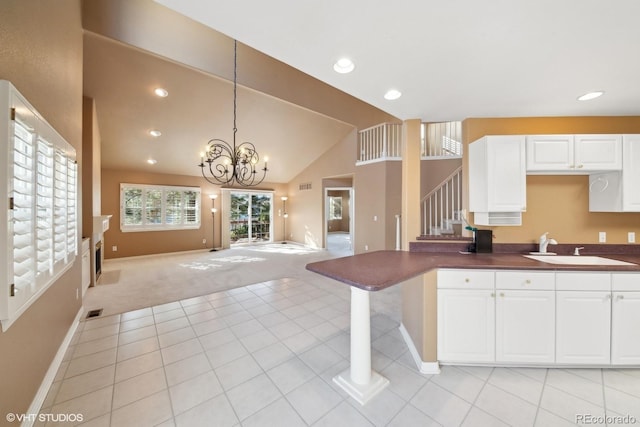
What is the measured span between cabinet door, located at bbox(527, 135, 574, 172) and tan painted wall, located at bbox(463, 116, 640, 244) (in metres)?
0.27

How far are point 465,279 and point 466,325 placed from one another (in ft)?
1.30

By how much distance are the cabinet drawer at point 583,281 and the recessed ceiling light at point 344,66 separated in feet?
7.58

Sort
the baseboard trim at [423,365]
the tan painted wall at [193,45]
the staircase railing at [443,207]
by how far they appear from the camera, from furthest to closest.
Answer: the staircase railing at [443,207] → the tan painted wall at [193,45] → the baseboard trim at [423,365]

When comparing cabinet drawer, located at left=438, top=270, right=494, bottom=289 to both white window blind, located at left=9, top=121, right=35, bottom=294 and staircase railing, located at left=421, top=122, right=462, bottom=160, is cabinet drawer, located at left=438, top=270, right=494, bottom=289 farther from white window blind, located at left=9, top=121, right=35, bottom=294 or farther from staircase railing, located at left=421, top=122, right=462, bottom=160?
staircase railing, located at left=421, top=122, right=462, bottom=160

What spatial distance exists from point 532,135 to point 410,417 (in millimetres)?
2766

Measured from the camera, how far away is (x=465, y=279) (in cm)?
200

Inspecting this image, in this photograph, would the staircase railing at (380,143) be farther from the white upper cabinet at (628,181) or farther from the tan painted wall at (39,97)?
the tan painted wall at (39,97)

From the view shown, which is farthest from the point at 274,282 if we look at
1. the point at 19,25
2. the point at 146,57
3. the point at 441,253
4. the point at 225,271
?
the point at 146,57

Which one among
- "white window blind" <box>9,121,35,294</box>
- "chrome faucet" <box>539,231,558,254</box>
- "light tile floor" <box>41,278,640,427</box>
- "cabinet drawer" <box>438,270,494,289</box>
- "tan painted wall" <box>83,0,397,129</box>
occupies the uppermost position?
"tan painted wall" <box>83,0,397,129</box>

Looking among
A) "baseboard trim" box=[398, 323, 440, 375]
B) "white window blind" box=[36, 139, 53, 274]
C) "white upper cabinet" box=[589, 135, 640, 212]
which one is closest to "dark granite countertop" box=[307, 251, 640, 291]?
"white upper cabinet" box=[589, 135, 640, 212]

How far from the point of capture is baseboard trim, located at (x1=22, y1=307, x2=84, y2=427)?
1.52 m

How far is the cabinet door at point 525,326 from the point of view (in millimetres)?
1935

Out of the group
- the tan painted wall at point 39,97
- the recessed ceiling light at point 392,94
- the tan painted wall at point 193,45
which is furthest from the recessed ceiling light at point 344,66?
the tan painted wall at point 193,45

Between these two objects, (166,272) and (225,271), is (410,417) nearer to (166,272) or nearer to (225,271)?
(225,271)
